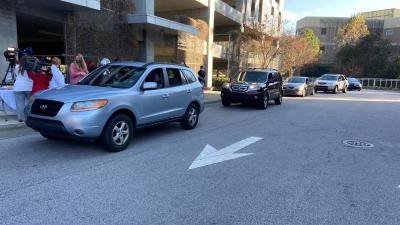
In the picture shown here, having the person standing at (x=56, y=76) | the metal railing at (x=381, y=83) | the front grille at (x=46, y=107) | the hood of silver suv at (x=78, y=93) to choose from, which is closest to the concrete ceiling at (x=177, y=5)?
the person standing at (x=56, y=76)

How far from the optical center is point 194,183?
17.1 ft

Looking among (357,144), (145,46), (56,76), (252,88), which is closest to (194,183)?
(357,144)

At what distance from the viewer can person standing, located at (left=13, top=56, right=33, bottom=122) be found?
8844mm

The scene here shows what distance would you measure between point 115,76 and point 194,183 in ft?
11.5

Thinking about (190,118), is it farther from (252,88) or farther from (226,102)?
(226,102)

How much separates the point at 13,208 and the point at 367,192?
15.7 ft

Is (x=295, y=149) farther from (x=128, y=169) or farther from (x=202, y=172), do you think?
(x=128, y=169)

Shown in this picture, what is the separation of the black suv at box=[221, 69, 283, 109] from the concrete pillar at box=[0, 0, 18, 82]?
341 inches

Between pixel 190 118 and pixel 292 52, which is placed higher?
pixel 292 52

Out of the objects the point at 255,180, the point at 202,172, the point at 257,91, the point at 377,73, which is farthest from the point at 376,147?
the point at 377,73

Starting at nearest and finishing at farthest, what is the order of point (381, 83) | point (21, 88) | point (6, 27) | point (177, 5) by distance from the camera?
point (21, 88) → point (6, 27) → point (177, 5) → point (381, 83)

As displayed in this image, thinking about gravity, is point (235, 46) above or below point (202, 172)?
above

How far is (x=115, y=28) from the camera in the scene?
1739 centimetres

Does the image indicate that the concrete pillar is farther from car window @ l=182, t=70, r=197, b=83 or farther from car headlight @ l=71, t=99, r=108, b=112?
car headlight @ l=71, t=99, r=108, b=112
